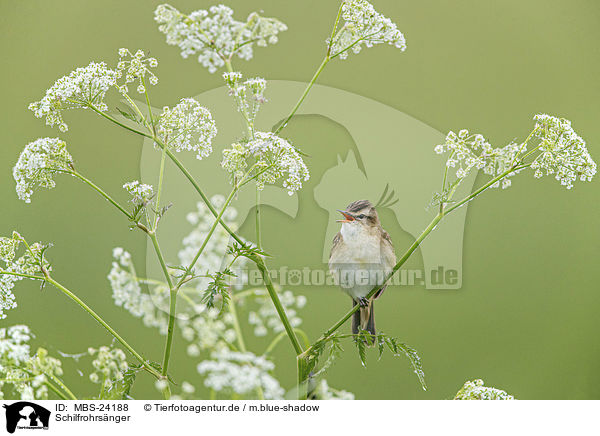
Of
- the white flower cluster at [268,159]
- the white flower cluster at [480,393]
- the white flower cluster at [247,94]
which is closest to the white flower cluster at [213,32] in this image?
the white flower cluster at [247,94]

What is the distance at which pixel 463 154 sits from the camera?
0.88m

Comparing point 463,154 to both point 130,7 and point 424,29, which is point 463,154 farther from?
point 130,7

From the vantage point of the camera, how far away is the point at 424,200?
1.54 m

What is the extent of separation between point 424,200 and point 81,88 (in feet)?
3.26

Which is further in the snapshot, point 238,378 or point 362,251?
point 362,251

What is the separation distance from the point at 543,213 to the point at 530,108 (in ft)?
1.08

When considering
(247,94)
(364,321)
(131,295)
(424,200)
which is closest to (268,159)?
(247,94)

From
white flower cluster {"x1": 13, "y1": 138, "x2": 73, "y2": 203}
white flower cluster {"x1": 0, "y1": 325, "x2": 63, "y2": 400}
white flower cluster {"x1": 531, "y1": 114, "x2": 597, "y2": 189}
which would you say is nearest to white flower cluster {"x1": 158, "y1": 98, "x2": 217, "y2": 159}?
white flower cluster {"x1": 13, "y1": 138, "x2": 73, "y2": 203}

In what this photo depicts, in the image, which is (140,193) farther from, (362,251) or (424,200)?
(424,200)

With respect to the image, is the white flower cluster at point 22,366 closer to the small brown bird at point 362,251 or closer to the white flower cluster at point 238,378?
the white flower cluster at point 238,378

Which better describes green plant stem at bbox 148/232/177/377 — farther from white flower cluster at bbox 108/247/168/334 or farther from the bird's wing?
the bird's wing
